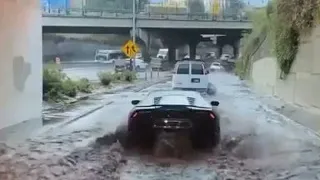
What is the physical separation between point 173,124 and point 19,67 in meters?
1.27

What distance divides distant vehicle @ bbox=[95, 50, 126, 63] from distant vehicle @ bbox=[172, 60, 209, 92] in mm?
450

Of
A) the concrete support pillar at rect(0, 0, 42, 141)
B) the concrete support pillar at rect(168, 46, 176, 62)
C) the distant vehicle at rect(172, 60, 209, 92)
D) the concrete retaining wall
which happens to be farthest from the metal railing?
the concrete retaining wall

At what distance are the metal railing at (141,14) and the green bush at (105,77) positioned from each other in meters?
0.46

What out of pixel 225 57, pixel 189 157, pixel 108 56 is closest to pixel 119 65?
pixel 108 56

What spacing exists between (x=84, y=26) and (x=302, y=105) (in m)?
2.26

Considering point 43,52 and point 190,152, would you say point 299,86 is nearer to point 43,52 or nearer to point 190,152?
point 190,152

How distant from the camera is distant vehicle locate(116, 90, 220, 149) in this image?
A: 13.3 feet

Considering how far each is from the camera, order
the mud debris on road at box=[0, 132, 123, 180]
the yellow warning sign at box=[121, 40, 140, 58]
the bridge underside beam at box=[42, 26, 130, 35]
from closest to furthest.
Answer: the mud debris on road at box=[0, 132, 123, 180]
the bridge underside beam at box=[42, 26, 130, 35]
the yellow warning sign at box=[121, 40, 140, 58]

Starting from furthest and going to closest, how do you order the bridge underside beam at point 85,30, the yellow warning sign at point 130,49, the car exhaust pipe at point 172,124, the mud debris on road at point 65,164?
the yellow warning sign at point 130,49 → the bridge underside beam at point 85,30 → the car exhaust pipe at point 172,124 → the mud debris on road at point 65,164

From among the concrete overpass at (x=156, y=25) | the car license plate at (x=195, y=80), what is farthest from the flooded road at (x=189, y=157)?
the concrete overpass at (x=156, y=25)

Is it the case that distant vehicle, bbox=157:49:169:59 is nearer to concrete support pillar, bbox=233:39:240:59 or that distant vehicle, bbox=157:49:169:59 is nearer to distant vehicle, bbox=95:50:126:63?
distant vehicle, bbox=95:50:126:63

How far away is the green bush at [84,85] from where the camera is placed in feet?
14.7

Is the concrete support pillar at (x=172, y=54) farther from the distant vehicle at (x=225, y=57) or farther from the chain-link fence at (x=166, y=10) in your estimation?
the distant vehicle at (x=225, y=57)

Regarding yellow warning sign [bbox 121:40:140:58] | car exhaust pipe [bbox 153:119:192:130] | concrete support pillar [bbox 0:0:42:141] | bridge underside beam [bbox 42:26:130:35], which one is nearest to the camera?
car exhaust pipe [bbox 153:119:192:130]
